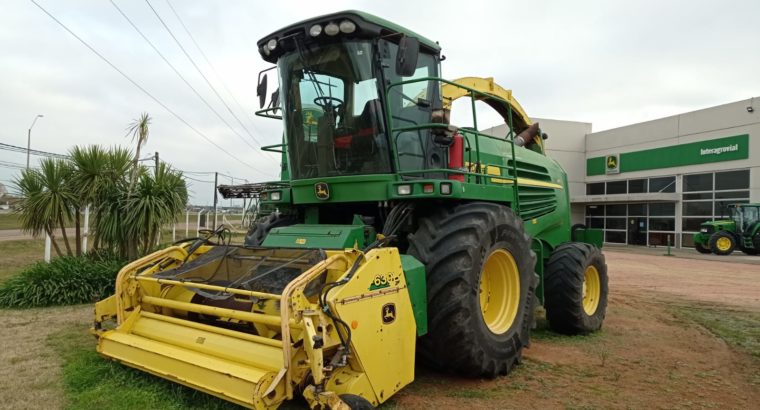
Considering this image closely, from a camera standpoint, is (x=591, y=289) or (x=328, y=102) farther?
(x=591, y=289)

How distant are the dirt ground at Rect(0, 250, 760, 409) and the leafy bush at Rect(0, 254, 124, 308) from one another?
424 mm

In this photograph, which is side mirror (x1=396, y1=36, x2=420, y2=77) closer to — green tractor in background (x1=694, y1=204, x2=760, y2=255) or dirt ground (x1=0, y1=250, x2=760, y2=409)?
dirt ground (x1=0, y1=250, x2=760, y2=409)

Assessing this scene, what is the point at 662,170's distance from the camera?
26969 mm

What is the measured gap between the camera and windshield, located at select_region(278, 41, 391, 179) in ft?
15.3

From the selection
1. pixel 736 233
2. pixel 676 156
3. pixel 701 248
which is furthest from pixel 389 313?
pixel 676 156

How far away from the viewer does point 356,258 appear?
3682 mm

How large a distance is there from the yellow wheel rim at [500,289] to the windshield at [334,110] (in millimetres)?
1370

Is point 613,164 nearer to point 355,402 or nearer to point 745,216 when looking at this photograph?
point 745,216

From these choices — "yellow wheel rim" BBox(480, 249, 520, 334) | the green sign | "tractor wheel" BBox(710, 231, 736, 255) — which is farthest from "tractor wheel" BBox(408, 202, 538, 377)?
the green sign

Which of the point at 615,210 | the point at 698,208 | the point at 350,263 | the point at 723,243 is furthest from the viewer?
the point at 615,210

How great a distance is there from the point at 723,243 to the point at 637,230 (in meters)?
6.56

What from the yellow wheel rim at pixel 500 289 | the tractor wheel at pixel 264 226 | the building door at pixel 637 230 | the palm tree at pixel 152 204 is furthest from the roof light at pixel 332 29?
the building door at pixel 637 230

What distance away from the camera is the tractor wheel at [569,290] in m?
6.14

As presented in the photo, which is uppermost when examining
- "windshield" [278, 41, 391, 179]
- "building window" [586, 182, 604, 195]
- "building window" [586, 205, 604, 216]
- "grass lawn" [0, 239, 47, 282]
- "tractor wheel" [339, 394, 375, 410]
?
"building window" [586, 182, 604, 195]
